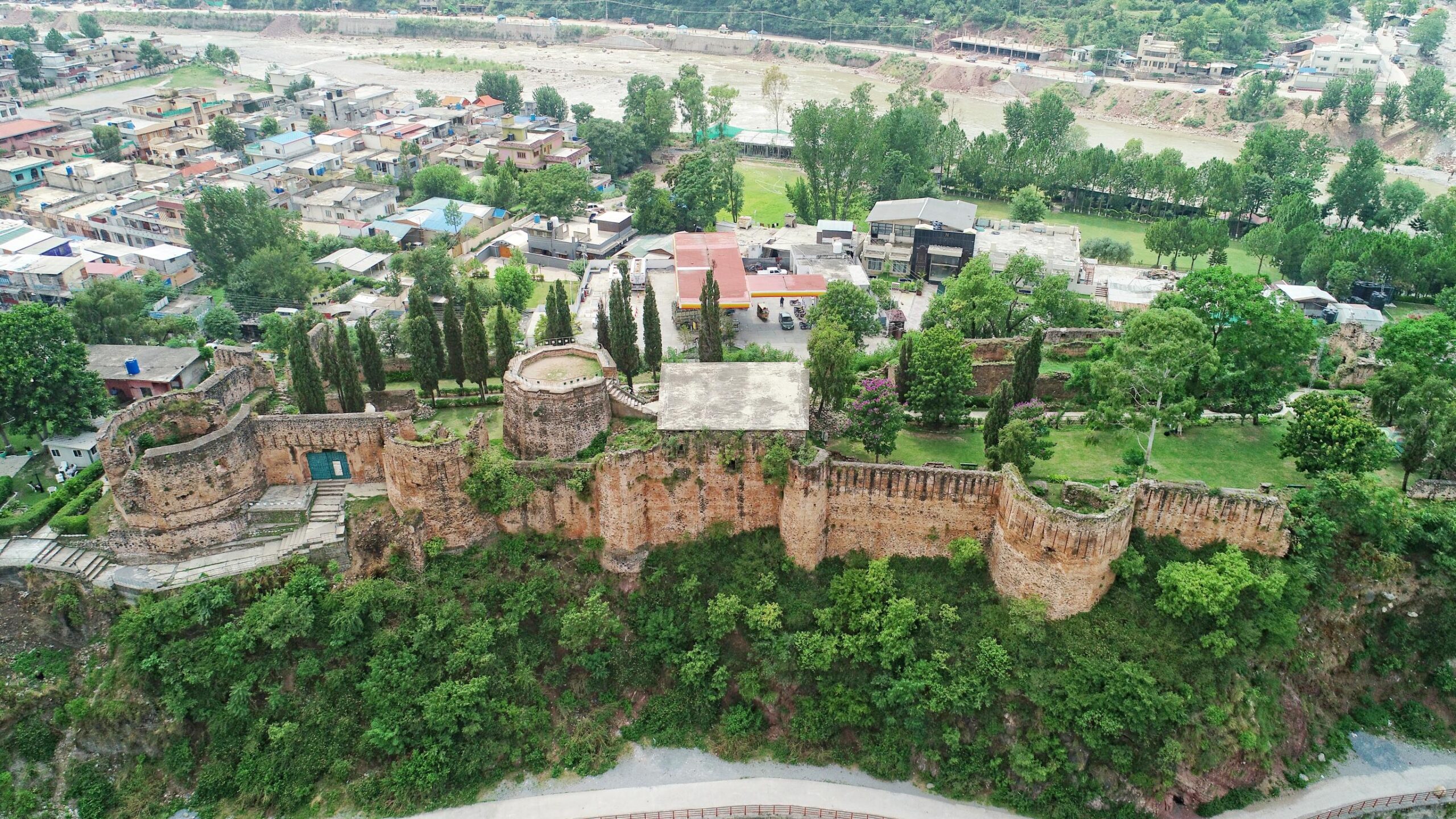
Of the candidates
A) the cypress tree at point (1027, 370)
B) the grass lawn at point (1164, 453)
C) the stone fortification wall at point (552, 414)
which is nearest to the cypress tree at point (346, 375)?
the stone fortification wall at point (552, 414)

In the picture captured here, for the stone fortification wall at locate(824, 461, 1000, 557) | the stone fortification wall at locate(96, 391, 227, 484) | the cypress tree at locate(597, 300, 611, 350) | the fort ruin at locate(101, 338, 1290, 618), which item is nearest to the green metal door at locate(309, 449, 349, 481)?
the fort ruin at locate(101, 338, 1290, 618)

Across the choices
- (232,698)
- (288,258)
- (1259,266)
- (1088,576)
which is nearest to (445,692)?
(232,698)

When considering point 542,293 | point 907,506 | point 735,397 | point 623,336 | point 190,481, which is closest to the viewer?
point 907,506

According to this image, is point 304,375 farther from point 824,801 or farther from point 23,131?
point 23,131

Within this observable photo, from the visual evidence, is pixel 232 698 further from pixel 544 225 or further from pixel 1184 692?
pixel 544 225

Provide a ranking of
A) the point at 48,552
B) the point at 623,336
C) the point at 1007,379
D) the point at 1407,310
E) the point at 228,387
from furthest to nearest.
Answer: the point at 1407,310, the point at 623,336, the point at 1007,379, the point at 228,387, the point at 48,552

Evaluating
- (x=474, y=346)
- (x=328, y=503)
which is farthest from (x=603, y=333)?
(x=328, y=503)
